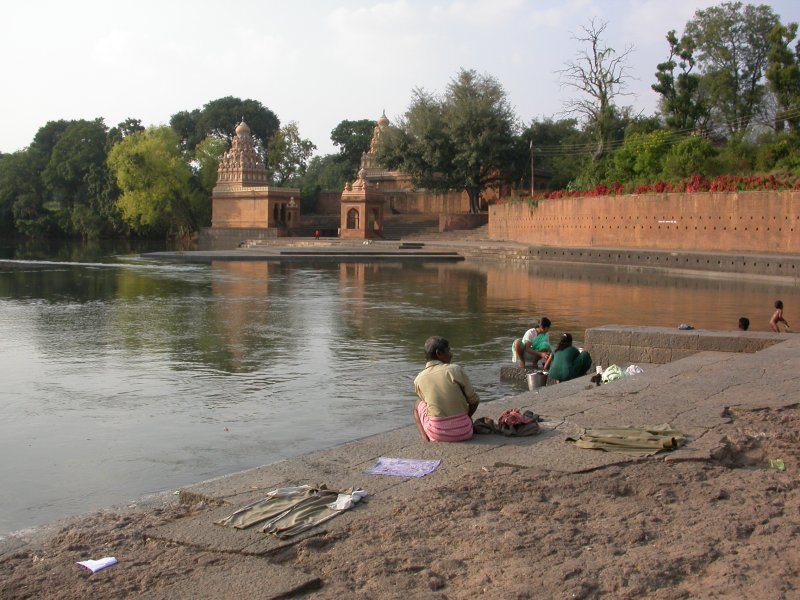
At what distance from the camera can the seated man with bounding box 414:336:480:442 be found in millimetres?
5820

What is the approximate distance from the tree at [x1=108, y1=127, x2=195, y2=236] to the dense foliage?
0.23 feet

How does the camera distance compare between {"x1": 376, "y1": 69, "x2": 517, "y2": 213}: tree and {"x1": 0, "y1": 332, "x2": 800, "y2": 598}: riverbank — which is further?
{"x1": 376, "y1": 69, "x2": 517, "y2": 213}: tree

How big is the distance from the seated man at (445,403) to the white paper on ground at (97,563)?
2.39 meters

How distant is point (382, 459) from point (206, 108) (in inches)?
2574

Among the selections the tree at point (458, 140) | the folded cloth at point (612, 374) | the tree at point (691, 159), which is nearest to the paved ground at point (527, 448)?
the folded cloth at point (612, 374)

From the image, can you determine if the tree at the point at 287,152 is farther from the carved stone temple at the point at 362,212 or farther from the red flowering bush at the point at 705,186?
the red flowering bush at the point at 705,186

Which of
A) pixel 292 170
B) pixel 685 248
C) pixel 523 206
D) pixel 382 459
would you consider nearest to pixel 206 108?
pixel 292 170

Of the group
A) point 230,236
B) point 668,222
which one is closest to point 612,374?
point 668,222

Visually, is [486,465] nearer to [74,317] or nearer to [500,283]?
[74,317]

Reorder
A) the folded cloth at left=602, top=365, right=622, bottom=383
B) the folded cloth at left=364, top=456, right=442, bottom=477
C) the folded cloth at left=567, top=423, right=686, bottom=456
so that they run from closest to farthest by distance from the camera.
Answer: the folded cloth at left=364, top=456, right=442, bottom=477 < the folded cloth at left=567, top=423, right=686, bottom=456 < the folded cloth at left=602, top=365, right=622, bottom=383

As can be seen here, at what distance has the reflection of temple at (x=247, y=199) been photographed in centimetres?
4662

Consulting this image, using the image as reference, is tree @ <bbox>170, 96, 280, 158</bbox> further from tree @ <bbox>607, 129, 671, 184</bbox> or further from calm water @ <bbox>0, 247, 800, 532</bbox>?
calm water @ <bbox>0, 247, 800, 532</bbox>

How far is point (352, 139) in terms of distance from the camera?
67375mm

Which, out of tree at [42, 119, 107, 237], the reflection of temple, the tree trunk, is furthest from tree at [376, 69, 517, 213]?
tree at [42, 119, 107, 237]
